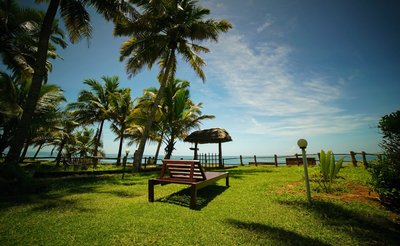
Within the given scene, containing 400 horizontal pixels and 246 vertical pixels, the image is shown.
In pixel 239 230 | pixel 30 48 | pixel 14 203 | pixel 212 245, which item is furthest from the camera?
pixel 30 48

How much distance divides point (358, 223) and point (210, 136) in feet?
45.3

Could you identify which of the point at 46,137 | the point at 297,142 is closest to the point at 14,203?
the point at 297,142

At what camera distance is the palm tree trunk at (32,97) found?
6.53 m

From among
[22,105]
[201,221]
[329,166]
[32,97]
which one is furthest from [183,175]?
[22,105]

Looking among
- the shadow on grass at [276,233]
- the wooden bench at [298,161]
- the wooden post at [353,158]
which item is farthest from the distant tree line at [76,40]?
the wooden post at [353,158]

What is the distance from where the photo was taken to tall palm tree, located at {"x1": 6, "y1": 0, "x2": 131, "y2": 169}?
6.67 metres

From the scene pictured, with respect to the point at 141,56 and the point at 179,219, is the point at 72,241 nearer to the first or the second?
the point at 179,219

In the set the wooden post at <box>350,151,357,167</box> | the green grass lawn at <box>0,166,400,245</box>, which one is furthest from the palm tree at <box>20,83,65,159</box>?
the wooden post at <box>350,151,357,167</box>

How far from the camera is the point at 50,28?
767 cm

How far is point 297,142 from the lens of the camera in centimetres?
489

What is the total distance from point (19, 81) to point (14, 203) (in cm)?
1380

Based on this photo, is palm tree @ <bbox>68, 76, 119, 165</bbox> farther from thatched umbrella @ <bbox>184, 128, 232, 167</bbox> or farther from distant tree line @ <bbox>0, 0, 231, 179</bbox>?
thatched umbrella @ <bbox>184, 128, 232, 167</bbox>

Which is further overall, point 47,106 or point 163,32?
point 163,32

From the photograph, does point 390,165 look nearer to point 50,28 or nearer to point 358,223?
point 358,223
